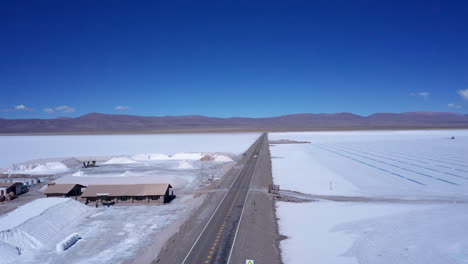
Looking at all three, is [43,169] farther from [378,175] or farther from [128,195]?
[378,175]

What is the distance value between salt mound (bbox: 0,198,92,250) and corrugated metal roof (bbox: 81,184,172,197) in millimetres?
3718

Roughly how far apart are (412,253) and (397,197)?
16.3 m

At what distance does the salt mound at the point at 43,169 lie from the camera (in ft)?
201

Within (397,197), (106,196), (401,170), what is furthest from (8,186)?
(401,170)

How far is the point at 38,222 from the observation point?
84.9 ft

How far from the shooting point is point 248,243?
22.0m

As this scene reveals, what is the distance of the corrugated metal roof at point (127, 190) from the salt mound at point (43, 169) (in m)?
30.7

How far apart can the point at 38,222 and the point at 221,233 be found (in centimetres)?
A: 1563

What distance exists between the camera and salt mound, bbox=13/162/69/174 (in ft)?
201

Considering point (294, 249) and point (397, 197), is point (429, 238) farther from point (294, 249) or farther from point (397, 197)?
point (397, 197)

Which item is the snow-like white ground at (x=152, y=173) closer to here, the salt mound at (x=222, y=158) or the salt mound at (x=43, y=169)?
the salt mound at (x=222, y=158)

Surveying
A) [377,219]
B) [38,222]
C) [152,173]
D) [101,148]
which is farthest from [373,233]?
[101,148]

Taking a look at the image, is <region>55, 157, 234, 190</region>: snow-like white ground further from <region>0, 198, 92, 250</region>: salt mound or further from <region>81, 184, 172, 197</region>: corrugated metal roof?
<region>0, 198, 92, 250</region>: salt mound

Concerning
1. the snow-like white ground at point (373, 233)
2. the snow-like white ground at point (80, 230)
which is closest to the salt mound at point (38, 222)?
the snow-like white ground at point (80, 230)
